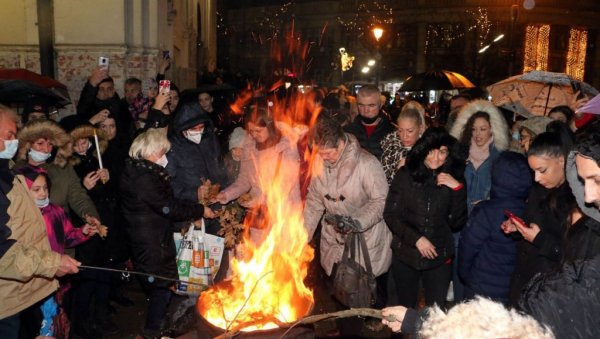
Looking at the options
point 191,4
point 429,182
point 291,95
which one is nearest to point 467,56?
point 191,4

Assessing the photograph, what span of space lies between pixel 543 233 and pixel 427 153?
51.5 inches

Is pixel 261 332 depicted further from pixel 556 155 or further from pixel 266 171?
pixel 556 155

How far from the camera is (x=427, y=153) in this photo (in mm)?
4934

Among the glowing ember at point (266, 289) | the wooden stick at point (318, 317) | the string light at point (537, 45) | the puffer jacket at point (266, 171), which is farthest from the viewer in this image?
the string light at point (537, 45)

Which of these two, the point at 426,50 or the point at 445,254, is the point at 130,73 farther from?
the point at 426,50

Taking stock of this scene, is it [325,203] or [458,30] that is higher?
[458,30]

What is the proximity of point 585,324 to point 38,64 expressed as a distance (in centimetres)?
1181

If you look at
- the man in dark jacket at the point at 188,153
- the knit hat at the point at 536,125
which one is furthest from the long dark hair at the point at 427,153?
the man in dark jacket at the point at 188,153

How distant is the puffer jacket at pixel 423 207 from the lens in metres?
4.92

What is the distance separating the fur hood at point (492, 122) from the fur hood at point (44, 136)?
4461mm

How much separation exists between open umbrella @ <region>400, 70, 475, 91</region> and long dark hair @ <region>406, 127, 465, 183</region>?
791 cm

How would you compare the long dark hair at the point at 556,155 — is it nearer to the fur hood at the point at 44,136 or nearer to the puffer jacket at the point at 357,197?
the puffer jacket at the point at 357,197

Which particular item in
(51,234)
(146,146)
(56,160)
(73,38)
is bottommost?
(51,234)

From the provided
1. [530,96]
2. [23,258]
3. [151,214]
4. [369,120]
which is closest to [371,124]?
[369,120]
